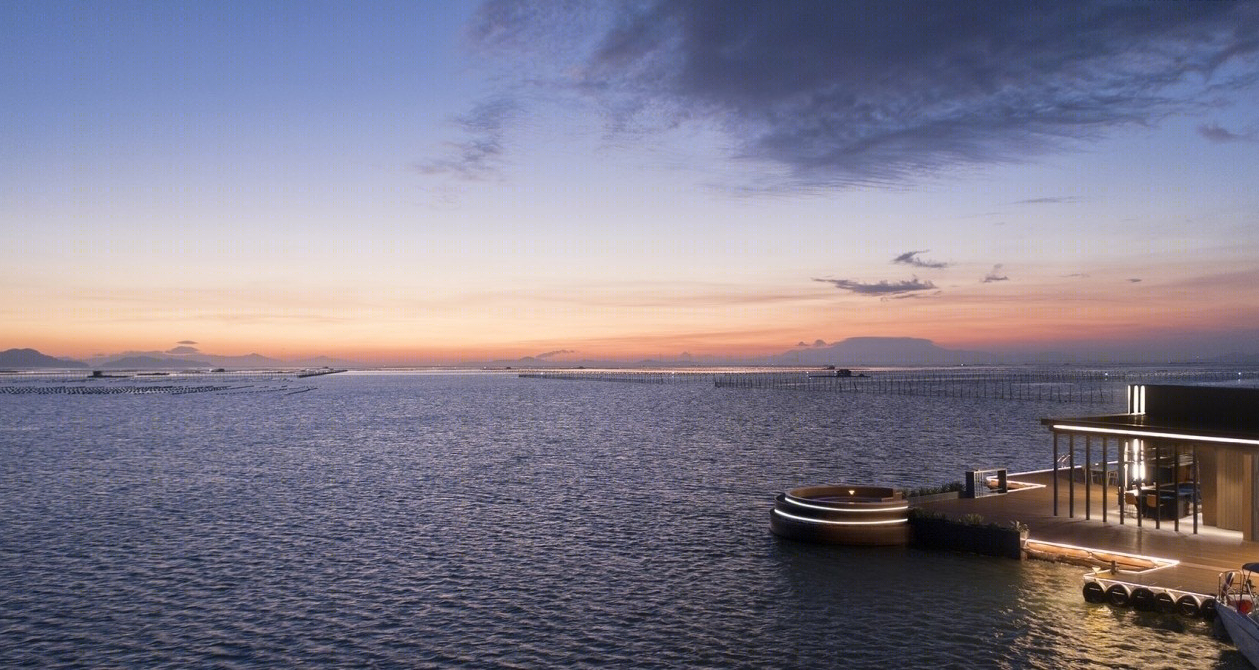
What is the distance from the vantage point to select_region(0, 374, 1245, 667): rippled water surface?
26938 mm

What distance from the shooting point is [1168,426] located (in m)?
35.8

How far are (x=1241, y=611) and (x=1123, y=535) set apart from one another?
10.2 meters

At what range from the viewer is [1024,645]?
2630 cm

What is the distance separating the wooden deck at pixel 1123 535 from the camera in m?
29.2

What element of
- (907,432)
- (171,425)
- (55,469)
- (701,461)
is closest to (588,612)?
(701,461)

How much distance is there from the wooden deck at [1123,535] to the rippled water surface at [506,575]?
1.98 metres

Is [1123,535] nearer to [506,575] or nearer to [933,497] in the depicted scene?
[933,497]

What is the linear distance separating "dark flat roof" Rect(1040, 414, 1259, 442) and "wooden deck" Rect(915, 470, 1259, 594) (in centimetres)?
347

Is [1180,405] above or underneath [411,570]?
above

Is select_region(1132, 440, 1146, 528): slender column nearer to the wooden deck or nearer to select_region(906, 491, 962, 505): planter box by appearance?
the wooden deck

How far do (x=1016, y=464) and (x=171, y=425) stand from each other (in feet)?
374

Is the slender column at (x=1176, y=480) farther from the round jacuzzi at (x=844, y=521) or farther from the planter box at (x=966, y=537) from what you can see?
the round jacuzzi at (x=844, y=521)

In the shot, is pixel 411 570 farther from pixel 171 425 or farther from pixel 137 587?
pixel 171 425

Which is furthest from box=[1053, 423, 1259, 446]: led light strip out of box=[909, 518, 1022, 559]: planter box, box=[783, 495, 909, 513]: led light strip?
box=[783, 495, 909, 513]: led light strip
